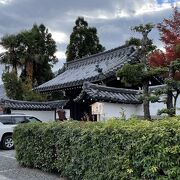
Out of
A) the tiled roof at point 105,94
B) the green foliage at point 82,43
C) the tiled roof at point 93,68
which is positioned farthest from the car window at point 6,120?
the green foliage at point 82,43

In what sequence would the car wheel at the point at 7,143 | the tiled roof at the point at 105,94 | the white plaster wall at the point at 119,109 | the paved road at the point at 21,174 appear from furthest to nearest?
the car wheel at the point at 7,143, the white plaster wall at the point at 119,109, the tiled roof at the point at 105,94, the paved road at the point at 21,174

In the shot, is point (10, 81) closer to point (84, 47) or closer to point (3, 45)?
point (3, 45)

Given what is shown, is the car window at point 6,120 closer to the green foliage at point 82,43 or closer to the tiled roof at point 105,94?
the tiled roof at point 105,94

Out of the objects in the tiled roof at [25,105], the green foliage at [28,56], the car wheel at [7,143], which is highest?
the green foliage at [28,56]

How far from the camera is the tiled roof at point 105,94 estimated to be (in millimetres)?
14531

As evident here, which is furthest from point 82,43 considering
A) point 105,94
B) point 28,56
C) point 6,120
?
point 105,94

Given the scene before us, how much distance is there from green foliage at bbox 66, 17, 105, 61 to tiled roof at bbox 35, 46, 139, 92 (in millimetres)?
12817

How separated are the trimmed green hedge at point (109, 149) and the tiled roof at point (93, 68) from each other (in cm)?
720

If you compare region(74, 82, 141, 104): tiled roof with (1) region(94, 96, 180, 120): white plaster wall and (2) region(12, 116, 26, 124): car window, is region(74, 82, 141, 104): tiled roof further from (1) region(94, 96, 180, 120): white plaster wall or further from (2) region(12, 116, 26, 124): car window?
(2) region(12, 116, 26, 124): car window

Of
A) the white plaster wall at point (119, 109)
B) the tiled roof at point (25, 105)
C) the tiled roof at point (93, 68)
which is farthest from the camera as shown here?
the tiled roof at point (25, 105)

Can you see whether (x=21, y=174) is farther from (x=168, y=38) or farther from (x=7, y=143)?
(x=168, y=38)

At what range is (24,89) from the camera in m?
34.2

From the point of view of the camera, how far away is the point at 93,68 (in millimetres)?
20922

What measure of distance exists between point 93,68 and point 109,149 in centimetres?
1397
